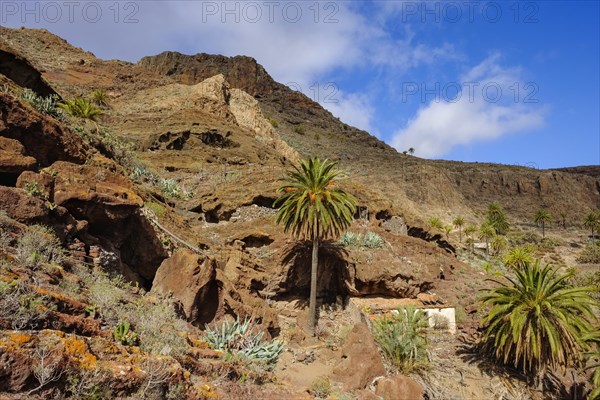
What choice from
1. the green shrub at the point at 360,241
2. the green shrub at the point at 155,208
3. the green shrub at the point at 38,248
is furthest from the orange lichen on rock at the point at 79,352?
the green shrub at the point at 360,241

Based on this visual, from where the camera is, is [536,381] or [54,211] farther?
[536,381]

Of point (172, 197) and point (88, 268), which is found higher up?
point (172, 197)

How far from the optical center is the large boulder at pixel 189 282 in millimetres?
10977

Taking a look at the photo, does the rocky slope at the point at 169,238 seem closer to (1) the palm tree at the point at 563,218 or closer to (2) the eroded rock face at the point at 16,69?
(2) the eroded rock face at the point at 16,69

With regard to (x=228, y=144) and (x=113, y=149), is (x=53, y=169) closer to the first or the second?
(x=113, y=149)

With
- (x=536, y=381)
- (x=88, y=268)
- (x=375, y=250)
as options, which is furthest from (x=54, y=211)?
(x=536, y=381)

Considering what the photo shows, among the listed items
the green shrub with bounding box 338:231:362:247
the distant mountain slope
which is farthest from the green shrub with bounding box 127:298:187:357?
the distant mountain slope

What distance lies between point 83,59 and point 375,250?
52298 mm

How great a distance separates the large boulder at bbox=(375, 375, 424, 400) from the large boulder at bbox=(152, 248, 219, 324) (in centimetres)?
557

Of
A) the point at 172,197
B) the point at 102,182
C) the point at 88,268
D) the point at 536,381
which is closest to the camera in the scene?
the point at 88,268

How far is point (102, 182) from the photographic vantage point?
11062 millimetres

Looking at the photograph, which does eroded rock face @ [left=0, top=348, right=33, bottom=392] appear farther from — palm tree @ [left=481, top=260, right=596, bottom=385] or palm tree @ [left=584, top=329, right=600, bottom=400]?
palm tree @ [left=584, top=329, right=600, bottom=400]

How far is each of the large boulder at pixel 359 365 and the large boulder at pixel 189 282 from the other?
4520 millimetres

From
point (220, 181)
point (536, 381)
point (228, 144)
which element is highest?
point (228, 144)
